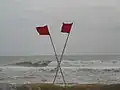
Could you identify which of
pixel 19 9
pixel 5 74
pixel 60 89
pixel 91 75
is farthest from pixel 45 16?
pixel 91 75

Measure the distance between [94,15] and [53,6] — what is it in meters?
0.59

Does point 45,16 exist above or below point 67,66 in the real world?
above

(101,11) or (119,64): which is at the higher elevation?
(101,11)

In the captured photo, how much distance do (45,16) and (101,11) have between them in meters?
0.79

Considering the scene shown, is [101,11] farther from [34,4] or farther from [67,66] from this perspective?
[67,66]

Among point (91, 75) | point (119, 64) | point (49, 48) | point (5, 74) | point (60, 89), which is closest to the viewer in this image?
point (60, 89)

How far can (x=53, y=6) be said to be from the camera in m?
3.38

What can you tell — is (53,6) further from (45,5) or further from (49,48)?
(49,48)

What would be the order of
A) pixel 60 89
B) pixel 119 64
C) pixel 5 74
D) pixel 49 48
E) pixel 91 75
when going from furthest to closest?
pixel 119 64, pixel 91 75, pixel 5 74, pixel 49 48, pixel 60 89

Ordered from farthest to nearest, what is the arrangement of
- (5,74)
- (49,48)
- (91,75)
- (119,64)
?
(119,64) → (91,75) → (5,74) → (49,48)

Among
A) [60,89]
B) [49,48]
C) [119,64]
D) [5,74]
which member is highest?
→ [60,89]

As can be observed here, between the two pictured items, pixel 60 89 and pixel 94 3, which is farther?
pixel 94 3

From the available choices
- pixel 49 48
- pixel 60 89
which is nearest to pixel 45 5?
pixel 49 48

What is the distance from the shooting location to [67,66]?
5457 millimetres
